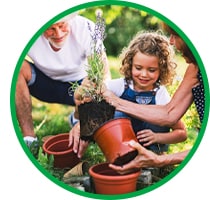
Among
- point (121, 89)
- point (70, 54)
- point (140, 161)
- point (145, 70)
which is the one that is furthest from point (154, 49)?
point (140, 161)

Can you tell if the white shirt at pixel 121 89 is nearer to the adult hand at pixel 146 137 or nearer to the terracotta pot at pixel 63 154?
the adult hand at pixel 146 137

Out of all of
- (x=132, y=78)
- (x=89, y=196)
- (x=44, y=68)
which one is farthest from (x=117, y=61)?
(x=89, y=196)

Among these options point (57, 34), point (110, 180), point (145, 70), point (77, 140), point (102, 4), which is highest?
point (102, 4)

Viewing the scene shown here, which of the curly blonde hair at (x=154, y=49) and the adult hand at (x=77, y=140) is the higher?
the curly blonde hair at (x=154, y=49)

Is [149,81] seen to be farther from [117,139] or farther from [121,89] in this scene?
[117,139]

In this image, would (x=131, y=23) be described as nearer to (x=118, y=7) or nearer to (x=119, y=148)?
(x=118, y=7)

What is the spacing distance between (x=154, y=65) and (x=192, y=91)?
0.58 feet

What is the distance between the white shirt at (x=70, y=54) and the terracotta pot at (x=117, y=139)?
0.22 m

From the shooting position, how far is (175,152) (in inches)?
109

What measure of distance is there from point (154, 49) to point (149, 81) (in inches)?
4.9

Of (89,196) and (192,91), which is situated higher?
(192,91)

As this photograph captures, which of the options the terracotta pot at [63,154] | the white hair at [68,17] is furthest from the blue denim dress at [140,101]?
the white hair at [68,17]

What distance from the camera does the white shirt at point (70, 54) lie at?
8.86ft

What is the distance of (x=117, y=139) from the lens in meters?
2.71
